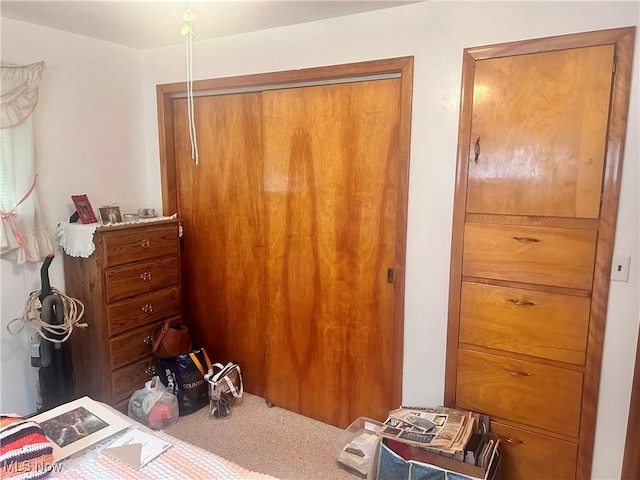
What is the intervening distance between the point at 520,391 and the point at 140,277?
2.12 meters

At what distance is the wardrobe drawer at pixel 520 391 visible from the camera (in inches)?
76.7

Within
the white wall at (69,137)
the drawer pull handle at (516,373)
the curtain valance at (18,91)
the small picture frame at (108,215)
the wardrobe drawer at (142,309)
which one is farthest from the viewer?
the small picture frame at (108,215)

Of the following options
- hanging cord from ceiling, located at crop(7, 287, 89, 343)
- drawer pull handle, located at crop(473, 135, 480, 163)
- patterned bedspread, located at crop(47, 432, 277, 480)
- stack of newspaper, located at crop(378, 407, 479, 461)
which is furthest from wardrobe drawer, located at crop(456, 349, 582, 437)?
hanging cord from ceiling, located at crop(7, 287, 89, 343)

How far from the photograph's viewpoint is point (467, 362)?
84.3 inches

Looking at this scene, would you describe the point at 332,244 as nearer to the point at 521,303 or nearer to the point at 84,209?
the point at 521,303

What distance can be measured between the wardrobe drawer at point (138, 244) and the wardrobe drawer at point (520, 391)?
5.97 ft

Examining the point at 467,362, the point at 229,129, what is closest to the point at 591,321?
the point at 467,362

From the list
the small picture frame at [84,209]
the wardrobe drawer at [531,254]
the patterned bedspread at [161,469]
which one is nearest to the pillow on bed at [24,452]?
the patterned bedspread at [161,469]

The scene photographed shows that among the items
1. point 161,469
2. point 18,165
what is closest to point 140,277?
point 18,165

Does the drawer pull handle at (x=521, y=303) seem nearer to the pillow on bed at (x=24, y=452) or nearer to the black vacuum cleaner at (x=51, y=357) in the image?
the pillow on bed at (x=24, y=452)

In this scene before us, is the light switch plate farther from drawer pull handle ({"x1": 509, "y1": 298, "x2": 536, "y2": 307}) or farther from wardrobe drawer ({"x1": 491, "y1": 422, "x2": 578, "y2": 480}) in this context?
wardrobe drawer ({"x1": 491, "y1": 422, "x2": 578, "y2": 480})

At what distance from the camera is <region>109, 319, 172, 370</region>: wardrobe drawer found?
8.40 feet

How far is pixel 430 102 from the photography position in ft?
6.89

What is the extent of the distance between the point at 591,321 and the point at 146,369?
241cm
